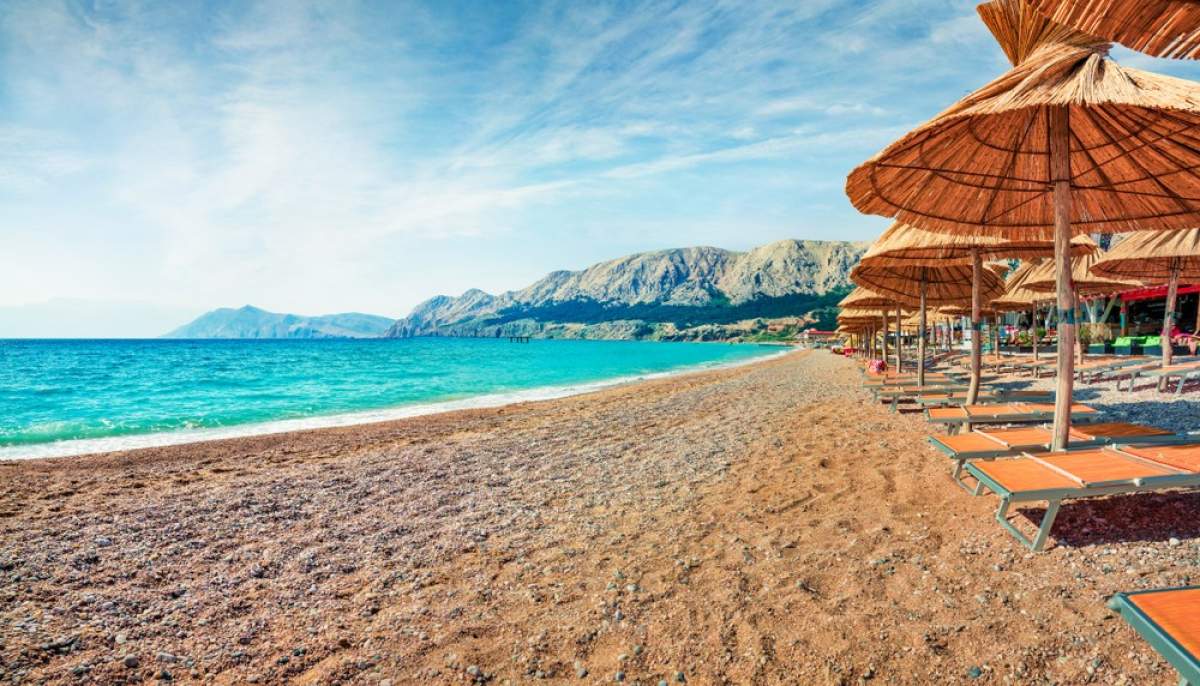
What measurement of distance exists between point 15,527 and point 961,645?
924 centimetres

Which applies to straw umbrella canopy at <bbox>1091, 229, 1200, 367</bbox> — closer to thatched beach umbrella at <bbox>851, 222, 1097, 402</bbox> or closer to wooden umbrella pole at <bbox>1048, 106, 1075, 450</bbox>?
thatched beach umbrella at <bbox>851, 222, 1097, 402</bbox>

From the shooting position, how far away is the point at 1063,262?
486 cm

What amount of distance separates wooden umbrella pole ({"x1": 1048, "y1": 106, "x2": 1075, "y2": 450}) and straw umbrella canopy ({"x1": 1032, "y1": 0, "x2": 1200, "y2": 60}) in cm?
247

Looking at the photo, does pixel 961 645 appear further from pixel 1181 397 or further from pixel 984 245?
pixel 1181 397

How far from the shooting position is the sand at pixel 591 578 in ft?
10.3

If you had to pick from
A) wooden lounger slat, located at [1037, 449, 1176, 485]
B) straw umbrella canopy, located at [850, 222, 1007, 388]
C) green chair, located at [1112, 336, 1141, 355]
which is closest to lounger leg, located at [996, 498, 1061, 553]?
wooden lounger slat, located at [1037, 449, 1176, 485]

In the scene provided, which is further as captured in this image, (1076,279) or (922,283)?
(1076,279)

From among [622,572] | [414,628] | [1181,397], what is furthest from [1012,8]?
[1181,397]

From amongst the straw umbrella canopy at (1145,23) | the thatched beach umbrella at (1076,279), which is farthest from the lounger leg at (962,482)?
the thatched beach umbrella at (1076,279)

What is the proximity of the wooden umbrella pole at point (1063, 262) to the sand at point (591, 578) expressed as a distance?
0.92 m

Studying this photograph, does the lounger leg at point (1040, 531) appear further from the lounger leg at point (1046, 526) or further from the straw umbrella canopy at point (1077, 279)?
the straw umbrella canopy at point (1077, 279)

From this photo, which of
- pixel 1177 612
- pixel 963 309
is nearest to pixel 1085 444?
pixel 1177 612

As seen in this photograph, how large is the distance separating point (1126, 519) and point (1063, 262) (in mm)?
2216

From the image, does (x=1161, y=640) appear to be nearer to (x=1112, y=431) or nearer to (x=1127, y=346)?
(x=1112, y=431)
